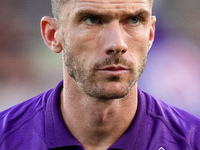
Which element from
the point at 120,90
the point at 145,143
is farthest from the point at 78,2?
the point at 145,143

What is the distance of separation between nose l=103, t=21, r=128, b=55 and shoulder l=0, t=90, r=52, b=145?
0.92 meters

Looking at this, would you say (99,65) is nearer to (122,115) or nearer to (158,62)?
(122,115)

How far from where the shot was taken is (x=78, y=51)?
2959 millimetres

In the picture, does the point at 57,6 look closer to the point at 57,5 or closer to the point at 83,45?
the point at 57,5

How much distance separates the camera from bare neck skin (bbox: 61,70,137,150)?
311cm

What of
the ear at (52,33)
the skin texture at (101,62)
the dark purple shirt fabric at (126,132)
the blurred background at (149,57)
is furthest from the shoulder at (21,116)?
the blurred background at (149,57)

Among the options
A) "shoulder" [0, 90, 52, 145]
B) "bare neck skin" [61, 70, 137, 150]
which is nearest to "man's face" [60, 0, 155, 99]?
"bare neck skin" [61, 70, 137, 150]

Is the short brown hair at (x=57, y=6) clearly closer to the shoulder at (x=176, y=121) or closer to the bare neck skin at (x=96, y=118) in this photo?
the bare neck skin at (x=96, y=118)

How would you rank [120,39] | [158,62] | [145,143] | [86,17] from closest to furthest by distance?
[120,39], [86,17], [145,143], [158,62]

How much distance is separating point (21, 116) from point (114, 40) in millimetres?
1117

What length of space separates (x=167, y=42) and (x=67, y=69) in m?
4.15

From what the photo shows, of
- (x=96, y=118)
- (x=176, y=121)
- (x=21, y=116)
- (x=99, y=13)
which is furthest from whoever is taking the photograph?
(x=21, y=116)

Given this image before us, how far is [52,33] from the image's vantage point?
3.36 metres

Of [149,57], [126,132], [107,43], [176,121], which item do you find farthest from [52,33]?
[149,57]
